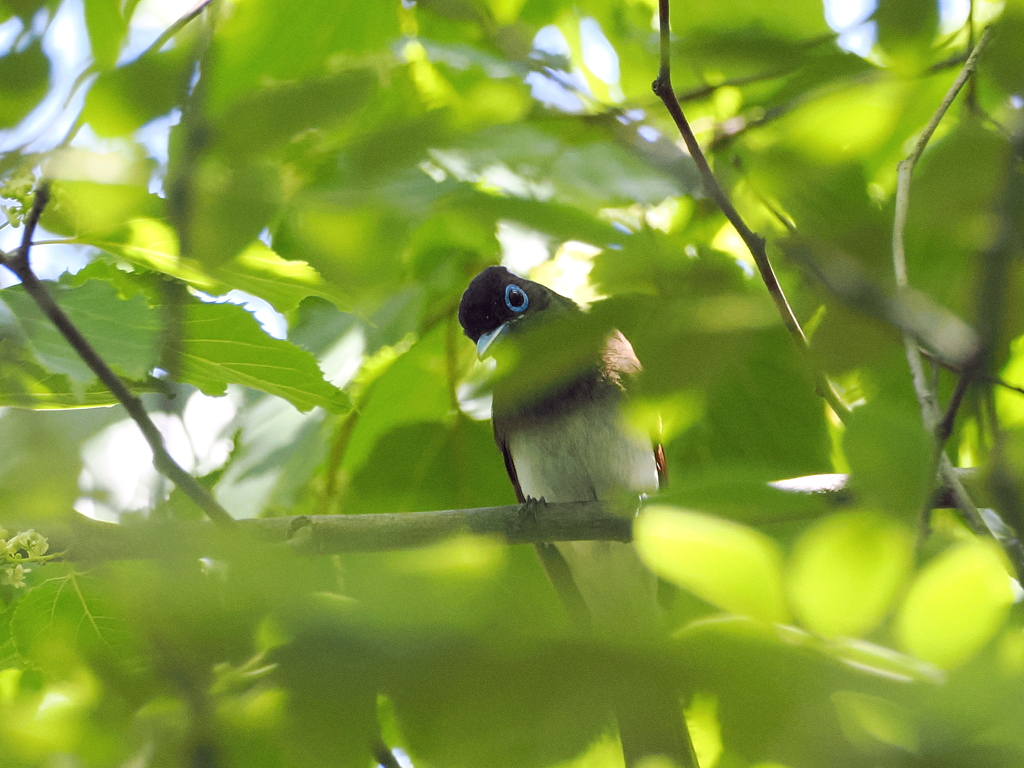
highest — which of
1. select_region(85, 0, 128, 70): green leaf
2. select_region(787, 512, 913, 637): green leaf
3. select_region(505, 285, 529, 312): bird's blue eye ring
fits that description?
select_region(85, 0, 128, 70): green leaf

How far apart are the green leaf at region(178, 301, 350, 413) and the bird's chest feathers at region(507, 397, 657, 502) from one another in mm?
1617

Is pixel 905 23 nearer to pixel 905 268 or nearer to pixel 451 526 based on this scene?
pixel 905 268

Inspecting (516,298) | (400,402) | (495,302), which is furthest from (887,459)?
(516,298)

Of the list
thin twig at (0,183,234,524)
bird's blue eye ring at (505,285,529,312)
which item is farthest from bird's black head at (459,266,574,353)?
thin twig at (0,183,234,524)

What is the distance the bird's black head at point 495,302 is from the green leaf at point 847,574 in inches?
84.6

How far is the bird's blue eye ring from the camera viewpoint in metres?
3.21

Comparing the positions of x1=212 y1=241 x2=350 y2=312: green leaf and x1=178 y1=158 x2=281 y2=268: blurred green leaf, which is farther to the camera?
x1=212 y1=241 x2=350 y2=312: green leaf

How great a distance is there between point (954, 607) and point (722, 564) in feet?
0.33

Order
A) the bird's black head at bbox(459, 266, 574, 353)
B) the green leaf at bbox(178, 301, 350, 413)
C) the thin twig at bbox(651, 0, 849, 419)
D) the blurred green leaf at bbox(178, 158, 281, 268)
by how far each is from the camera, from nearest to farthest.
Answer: the blurred green leaf at bbox(178, 158, 281, 268) → the thin twig at bbox(651, 0, 849, 419) → the green leaf at bbox(178, 301, 350, 413) → the bird's black head at bbox(459, 266, 574, 353)

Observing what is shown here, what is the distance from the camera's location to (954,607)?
399 mm

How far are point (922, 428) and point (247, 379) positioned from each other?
115 centimetres

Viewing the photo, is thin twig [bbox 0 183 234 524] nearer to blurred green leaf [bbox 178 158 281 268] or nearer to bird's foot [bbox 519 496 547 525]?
blurred green leaf [bbox 178 158 281 268]

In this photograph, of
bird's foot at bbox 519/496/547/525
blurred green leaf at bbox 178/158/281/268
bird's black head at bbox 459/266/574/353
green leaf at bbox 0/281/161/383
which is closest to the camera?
blurred green leaf at bbox 178/158/281/268

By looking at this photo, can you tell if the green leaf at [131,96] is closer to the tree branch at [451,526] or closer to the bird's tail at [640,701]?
the bird's tail at [640,701]
